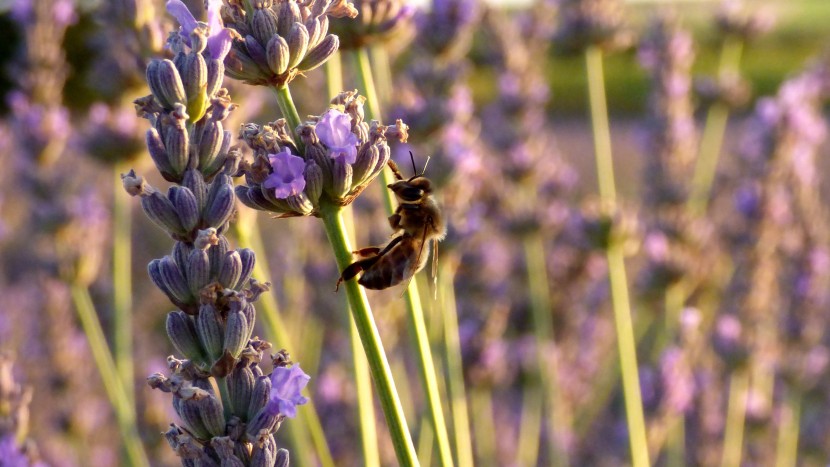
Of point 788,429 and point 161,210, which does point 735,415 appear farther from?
point 161,210

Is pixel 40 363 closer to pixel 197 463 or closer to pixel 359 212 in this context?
pixel 359 212

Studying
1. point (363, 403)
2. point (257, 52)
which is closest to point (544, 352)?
point (363, 403)

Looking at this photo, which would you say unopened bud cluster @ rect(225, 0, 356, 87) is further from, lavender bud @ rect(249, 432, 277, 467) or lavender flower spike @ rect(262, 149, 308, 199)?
lavender bud @ rect(249, 432, 277, 467)

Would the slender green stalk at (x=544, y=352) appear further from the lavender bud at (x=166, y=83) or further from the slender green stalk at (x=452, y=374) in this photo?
the lavender bud at (x=166, y=83)

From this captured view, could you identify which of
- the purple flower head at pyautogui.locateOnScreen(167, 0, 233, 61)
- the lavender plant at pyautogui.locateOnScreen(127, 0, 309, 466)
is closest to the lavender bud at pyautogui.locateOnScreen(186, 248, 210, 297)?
the lavender plant at pyautogui.locateOnScreen(127, 0, 309, 466)

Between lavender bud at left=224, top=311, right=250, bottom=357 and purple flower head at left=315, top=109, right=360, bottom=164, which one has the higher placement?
purple flower head at left=315, top=109, right=360, bottom=164

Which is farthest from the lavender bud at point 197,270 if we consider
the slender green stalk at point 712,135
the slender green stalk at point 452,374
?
the slender green stalk at point 712,135

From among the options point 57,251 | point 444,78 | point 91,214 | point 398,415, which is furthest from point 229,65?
point 91,214
